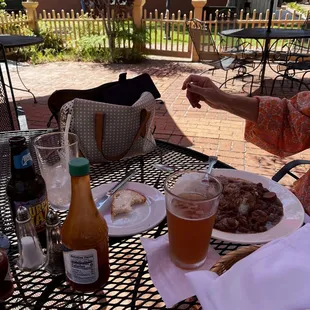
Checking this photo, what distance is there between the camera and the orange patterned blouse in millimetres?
1462

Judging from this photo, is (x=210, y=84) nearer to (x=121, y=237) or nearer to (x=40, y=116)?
(x=121, y=237)

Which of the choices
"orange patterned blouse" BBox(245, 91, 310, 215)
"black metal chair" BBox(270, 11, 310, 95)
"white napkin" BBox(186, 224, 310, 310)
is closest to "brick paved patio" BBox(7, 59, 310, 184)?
"black metal chair" BBox(270, 11, 310, 95)

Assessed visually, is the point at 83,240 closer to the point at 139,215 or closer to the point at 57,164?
the point at 139,215

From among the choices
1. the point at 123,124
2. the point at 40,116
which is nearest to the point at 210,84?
the point at 123,124

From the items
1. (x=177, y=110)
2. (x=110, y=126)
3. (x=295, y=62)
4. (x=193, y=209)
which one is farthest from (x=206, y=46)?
(x=193, y=209)

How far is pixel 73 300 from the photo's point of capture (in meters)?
0.82

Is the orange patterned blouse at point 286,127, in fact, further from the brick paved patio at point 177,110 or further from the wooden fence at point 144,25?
the wooden fence at point 144,25

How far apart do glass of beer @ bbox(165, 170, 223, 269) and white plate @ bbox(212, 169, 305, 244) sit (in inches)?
3.8

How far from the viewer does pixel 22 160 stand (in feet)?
2.74

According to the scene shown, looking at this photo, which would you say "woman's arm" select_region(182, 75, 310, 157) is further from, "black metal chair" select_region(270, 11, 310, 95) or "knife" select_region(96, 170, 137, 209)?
"black metal chair" select_region(270, 11, 310, 95)

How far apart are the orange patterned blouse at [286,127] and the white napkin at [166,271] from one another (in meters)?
0.80

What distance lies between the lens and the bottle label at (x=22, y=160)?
0.83m

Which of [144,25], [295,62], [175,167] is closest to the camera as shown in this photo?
[175,167]

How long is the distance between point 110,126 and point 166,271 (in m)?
0.74
